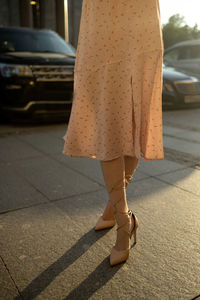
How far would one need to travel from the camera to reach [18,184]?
9.51 ft

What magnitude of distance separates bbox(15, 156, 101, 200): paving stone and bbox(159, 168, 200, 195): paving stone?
0.71 m

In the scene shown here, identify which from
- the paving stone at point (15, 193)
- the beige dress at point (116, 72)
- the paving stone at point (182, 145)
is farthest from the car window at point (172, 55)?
the beige dress at point (116, 72)

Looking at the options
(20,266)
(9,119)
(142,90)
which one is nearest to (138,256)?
(20,266)

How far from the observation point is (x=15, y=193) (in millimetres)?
2686

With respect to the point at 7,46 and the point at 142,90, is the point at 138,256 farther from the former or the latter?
the point at 7,46

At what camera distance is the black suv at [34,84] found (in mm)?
5471

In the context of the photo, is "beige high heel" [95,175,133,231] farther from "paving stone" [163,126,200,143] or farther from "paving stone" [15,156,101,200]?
"paving stone" [163,126,200,143]

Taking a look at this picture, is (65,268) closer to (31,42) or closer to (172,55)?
(31,42)

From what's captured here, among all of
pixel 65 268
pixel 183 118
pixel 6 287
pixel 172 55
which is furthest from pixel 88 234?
pixel 172 55

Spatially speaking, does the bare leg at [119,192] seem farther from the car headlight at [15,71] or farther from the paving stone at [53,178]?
the car headlight at [15,71]

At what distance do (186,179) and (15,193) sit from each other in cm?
156

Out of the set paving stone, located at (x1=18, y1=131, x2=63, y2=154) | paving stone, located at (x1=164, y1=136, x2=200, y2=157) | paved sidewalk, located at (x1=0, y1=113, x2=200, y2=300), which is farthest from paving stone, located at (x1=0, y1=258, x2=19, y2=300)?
paving stone, located at (x1=164, y1=136, x2=200, y2=157)

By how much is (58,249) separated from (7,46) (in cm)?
521

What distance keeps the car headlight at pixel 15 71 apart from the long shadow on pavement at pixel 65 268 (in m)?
4.15
